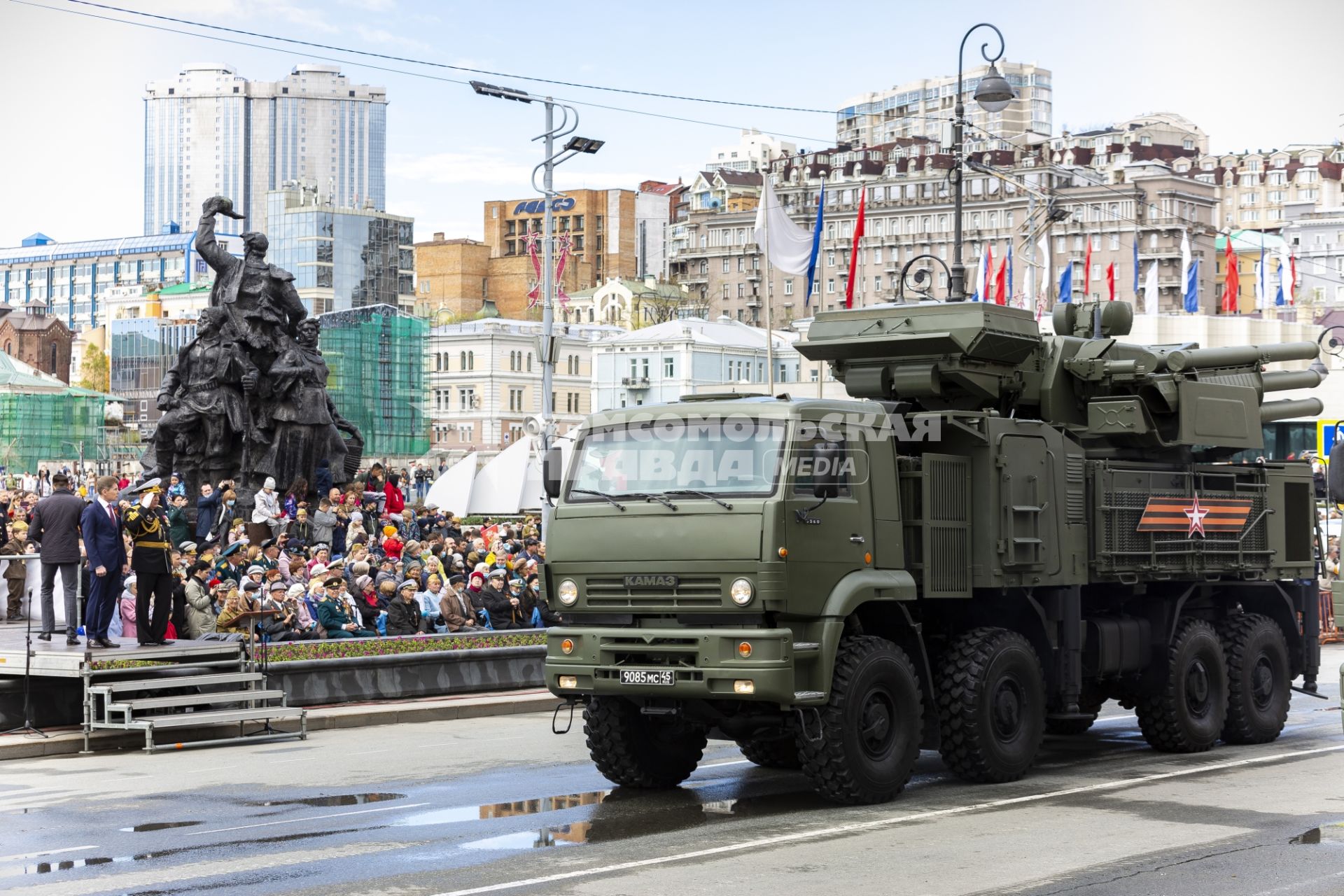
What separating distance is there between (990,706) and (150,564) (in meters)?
8.73

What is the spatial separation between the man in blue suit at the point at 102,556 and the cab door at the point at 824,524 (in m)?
7.80

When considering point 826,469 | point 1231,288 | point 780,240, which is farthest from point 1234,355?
point 1231,288

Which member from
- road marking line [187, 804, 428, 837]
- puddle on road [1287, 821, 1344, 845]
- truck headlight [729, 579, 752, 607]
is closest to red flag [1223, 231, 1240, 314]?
puddle on road [1287, 821, 1344, 845]

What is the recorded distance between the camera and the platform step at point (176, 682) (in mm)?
16469

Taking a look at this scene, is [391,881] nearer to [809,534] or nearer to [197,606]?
[809,534]

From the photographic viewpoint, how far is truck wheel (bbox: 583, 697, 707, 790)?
13.6 m

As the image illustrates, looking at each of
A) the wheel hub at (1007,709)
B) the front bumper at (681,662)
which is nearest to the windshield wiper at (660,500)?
the front bumper at (681,662)

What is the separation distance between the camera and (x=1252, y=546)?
1700cm

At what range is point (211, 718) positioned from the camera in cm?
1670

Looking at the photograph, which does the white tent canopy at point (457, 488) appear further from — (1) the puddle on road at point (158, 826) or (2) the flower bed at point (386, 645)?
(1) the puddle on road at point (158, 826)

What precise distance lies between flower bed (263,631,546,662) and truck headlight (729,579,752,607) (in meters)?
7.60

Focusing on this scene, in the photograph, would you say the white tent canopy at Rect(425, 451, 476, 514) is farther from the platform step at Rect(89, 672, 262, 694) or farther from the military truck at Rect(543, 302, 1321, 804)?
the military truck at Rect(543, 302, 1321, 804)

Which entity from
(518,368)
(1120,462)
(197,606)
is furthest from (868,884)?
(518,368)

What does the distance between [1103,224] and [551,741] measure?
128087 millimetres
